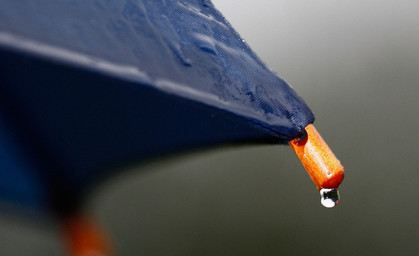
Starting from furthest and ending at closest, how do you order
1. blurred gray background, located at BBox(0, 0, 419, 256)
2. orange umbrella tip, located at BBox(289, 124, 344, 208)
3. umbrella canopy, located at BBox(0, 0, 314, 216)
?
1. blurred gray background, located at BBox(0, 0, 419, 256)
2. orange umbrella tip, located at BBox(289, 124, 344, 208)
3. umbrella canopy, located at BBox(0, 0, 314, 216)

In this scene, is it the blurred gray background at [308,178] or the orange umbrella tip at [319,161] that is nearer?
the orange umbrella tip at [319,161]

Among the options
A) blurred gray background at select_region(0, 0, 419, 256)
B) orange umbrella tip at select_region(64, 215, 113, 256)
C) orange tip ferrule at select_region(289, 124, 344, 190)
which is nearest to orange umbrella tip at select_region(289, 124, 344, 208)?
orange tip ferrule at select_region(289, 124, 344, 190)

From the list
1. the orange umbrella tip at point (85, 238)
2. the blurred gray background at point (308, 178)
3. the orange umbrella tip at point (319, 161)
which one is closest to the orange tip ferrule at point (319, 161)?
the orange umbrella tip at point (319, 161)

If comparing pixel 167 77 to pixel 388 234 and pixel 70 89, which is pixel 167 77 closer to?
pixel 70 89

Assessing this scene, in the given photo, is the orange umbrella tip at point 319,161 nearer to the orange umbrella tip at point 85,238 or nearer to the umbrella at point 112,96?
the umbrella at point 112,96

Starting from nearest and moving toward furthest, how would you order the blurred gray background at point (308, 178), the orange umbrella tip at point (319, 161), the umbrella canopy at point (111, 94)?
the umbrella canopy at point (111, 94), the orange umbrella tip at point (319, 161), the blurred gray background at point (308, 178)

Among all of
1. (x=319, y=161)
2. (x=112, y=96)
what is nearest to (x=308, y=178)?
Result: (x=319, y=161)

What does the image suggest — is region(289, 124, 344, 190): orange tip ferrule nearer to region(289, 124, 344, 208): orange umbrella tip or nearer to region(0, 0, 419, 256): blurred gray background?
region(289, 124, 344, 208): orange umbrella tip
